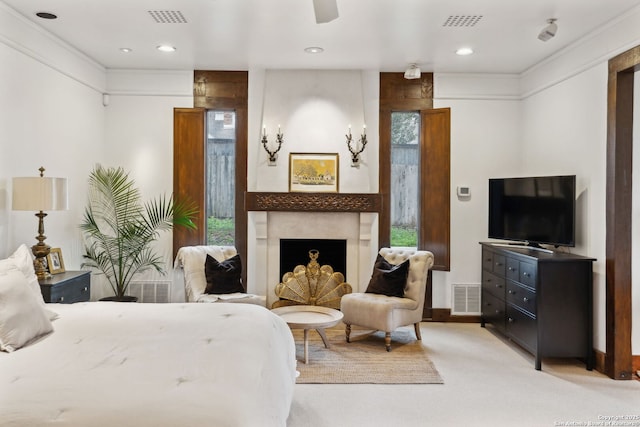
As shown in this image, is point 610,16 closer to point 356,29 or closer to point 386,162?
point 356,29

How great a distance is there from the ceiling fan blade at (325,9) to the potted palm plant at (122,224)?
10.8ft

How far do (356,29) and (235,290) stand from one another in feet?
9.03

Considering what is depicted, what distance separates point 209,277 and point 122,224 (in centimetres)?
126

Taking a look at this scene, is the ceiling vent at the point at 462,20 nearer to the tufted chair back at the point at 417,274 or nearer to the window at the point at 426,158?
the window at the point at 426,158

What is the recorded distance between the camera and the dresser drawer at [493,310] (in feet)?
16.2

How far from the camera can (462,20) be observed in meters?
3.98

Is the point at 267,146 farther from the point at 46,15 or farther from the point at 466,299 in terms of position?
the point at 466,299

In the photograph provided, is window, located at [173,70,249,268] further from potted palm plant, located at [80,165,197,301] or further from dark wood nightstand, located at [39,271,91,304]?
dark wood nightstand, located at [39,271,91,304]

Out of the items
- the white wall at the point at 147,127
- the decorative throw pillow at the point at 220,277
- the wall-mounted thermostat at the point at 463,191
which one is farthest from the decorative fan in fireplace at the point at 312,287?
the wall-mounted thermostat at the point at 463,191

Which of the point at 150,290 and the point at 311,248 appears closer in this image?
the point at 150,290

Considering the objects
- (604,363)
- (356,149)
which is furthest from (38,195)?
(604,363)

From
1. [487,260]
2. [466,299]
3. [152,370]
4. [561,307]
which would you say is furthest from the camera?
[466,299]

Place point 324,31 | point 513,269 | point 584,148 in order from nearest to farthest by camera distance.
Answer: point 324,31, point 584,148, point 513,269

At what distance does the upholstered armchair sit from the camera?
16.0 ft
